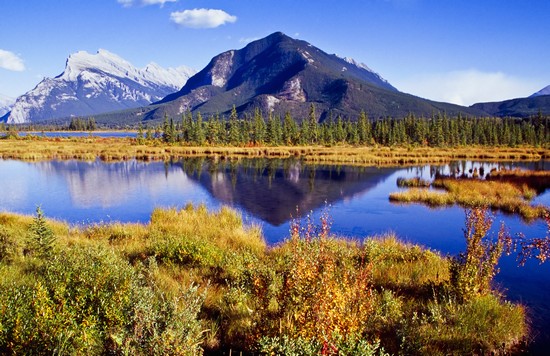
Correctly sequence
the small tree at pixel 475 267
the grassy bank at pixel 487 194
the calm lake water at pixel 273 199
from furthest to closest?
the grassy bank at pixel 487 194 → the calm lake water at pixel 273 199 → the small tree at pixel 475 267

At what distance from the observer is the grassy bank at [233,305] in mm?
6148

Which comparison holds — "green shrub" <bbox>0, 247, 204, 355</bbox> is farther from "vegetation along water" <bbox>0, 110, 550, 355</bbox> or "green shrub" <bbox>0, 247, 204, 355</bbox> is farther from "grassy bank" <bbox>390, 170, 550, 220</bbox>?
"grassy bank" <bbox>390, 170, 550, 220</bbox>

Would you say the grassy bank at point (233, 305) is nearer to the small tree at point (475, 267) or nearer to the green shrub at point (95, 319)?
the green shrub at point (95, 319)

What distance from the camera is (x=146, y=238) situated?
17.3 meters

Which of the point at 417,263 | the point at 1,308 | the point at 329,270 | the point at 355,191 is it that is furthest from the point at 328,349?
the point at 355,191

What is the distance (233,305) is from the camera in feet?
31.5

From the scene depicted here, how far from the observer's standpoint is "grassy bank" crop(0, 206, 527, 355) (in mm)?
6148

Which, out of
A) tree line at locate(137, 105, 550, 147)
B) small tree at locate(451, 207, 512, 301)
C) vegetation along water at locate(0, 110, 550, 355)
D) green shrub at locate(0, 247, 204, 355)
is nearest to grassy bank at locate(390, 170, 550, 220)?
vegetation along water at locate(0, 110, 550, 355)

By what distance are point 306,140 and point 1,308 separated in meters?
117

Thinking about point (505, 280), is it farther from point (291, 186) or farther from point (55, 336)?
point (291, 186)

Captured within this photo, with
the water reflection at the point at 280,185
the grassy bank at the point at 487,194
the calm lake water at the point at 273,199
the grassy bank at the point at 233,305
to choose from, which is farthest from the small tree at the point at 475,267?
the grassy bank at the point at 487,194

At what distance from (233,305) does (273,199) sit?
24.7m

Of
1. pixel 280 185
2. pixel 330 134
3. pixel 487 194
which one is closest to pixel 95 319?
pixel 487 194

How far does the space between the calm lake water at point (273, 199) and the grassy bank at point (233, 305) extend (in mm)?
2776
